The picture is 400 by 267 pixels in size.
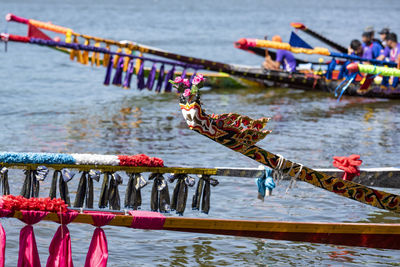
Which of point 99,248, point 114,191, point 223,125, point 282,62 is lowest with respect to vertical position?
point 99,248

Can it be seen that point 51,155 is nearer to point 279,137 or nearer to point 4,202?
point 4,202

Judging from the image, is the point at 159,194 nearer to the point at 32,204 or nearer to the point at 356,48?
the point at 32,204

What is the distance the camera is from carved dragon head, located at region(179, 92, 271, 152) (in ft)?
18.4

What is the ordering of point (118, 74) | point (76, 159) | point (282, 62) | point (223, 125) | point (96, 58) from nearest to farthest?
point (223, 125) < point (76, 159) < point (118, 74) < point (96, 58) < point (282, 62)

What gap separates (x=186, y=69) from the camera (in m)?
15.9

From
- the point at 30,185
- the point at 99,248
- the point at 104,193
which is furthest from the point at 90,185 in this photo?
the point at 99,248

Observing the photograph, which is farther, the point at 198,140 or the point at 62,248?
the point at 198,140

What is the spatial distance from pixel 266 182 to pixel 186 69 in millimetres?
9434

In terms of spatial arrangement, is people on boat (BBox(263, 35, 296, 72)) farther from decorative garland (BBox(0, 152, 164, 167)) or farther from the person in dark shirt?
decorative garland (BBox(0, 152, 164, 167))

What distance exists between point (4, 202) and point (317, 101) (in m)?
13.5

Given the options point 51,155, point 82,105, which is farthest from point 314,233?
point 82,105

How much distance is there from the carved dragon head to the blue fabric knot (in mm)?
792

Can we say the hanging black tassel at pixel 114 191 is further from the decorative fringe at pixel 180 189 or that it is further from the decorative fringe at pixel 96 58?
the decorative fringe at pixel 96 58

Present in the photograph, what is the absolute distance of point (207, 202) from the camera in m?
6.60
